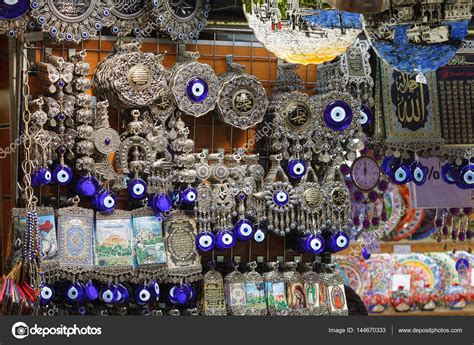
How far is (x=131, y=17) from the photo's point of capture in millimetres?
5250

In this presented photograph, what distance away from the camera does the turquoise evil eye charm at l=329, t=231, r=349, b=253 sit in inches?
220

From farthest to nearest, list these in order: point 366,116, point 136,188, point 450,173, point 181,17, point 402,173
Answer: point 450,173 → point 402,173 → point 366,116 → point 181,17 → point 136,188

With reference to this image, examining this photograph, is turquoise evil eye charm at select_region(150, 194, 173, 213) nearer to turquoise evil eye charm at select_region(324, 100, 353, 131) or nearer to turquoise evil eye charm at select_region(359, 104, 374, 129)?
turquoise evil eye charm at select_region(324, 100, 353, 131)

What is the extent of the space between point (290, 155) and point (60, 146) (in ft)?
3.64

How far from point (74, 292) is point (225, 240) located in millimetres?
714

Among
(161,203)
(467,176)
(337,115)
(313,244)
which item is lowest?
(313,244)

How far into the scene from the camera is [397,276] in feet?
22.4

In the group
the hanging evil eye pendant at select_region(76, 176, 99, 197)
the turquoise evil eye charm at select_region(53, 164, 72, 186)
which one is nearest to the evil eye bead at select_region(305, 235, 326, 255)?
the hanging evil eye pendant at select_region(76, 176, 99, 197)

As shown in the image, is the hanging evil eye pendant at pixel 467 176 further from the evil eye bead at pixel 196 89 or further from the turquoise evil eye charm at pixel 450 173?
the evil eye bead at pixel 196 89

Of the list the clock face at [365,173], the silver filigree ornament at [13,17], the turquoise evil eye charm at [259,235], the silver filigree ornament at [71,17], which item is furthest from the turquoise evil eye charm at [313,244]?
the silver filigree ornament at [13,17]

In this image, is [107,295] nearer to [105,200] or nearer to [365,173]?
[105,200]

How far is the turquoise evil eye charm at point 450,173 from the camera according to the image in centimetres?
595

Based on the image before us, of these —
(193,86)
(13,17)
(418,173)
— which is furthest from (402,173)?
(13,17)

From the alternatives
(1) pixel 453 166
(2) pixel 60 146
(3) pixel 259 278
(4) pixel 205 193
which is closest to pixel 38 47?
(2) pixel 60 146
